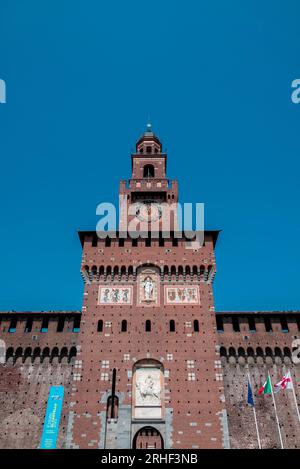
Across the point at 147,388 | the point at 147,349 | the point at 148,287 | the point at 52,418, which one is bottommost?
the point at 52,418

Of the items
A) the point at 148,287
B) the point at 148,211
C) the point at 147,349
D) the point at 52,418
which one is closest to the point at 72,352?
the point at 52,418

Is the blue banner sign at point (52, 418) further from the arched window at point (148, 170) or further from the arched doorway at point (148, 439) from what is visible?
the arched window at point (148, 170)

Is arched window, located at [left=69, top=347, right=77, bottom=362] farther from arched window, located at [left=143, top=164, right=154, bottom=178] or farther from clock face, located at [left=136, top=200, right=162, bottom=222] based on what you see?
arched window, located at [left=143, top=164, right=154, bottom=178]

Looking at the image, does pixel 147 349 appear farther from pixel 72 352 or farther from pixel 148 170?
pixel 148 170

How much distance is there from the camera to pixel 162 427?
84.5 ft

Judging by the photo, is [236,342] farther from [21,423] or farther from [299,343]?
[21,423]

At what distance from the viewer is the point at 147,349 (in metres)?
28.2

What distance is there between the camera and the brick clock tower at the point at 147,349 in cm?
2566

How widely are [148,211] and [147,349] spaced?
1207 centimetres

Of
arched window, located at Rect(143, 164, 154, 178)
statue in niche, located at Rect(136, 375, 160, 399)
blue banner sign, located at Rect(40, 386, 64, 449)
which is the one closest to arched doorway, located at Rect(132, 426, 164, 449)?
statue in niche, located at Rect(136, 375, 160, 399)

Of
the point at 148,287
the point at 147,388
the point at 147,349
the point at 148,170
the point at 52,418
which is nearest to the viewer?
the point at 147,388

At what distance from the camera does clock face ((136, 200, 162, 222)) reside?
35.1 m

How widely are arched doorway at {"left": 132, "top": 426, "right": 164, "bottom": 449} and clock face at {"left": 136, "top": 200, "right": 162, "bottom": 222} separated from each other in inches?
620
